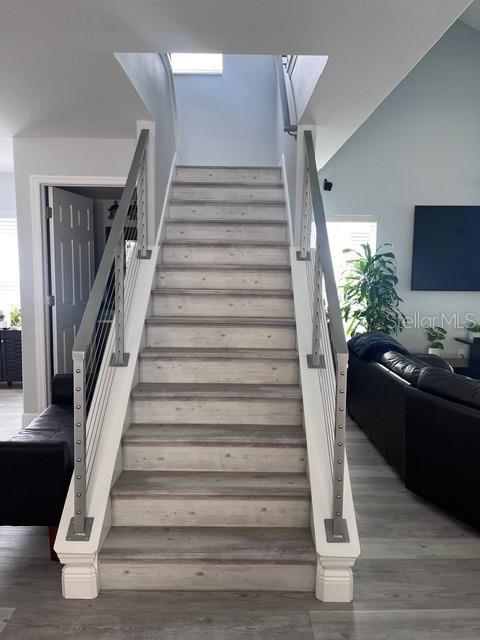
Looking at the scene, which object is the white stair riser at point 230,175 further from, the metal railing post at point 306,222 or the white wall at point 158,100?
the metal railing post at point 306,222

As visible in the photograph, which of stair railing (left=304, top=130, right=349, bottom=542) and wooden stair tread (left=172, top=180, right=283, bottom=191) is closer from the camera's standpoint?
stair railing (left=304, top=130, right=349, bottom=542)

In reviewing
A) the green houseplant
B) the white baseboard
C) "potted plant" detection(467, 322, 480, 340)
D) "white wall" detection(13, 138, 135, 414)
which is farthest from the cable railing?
"potted plant" detection(467, 322, 480, 340)

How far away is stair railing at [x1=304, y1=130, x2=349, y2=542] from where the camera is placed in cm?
228

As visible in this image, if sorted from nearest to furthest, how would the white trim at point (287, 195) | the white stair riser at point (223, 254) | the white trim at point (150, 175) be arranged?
the white trim at point (150, 175)
the white stair riser at point (223, 254)
the white trim at point (287, 195)

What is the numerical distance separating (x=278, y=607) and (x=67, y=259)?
3.66 meters

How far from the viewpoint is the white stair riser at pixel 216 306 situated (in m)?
3.72

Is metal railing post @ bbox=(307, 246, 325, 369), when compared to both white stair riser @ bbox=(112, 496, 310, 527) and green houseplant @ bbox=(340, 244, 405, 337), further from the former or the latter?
green houseplant @ bbox=(340, 244, 405, 337)

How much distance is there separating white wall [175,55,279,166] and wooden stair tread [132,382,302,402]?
142 inches

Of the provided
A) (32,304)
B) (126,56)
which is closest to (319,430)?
(126,56)

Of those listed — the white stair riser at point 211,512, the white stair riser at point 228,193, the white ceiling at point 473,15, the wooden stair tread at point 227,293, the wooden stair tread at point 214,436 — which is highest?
the white ceiling at point 473,15

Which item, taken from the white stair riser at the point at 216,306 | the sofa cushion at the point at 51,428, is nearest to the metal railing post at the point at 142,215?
the white stair riser at the point at 216,306

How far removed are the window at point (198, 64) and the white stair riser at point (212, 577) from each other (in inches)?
209

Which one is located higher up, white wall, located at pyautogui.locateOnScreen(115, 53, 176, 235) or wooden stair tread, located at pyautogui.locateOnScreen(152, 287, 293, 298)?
white wall, located at pyautogui.locateOnScreen(115, 53, 176, 235)

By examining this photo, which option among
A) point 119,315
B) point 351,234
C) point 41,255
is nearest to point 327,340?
point 119,315
